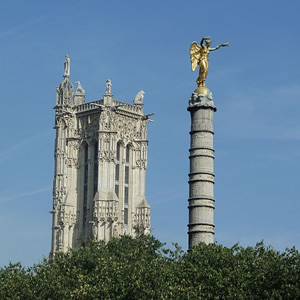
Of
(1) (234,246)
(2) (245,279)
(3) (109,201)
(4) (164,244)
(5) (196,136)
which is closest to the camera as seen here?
(2) (245,279)

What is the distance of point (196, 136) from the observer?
69.7 m

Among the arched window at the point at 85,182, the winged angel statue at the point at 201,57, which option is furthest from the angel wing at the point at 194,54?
the arched window at the point at 85,182

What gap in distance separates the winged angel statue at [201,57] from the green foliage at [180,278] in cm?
1081

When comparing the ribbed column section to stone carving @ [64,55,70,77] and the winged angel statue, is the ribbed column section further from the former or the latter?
stone carving @ [64,55,70,77]

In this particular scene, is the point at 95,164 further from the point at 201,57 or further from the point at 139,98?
the point at 201,57

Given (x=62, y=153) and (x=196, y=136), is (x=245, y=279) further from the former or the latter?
(x=62, y=153)

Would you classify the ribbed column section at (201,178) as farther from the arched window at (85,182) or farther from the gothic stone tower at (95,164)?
the arched window at (85,182)

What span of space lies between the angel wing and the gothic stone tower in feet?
151

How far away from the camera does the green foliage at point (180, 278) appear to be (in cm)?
5978

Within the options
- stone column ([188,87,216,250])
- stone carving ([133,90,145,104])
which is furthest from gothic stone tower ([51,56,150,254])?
stone column ([188,87,216,250])

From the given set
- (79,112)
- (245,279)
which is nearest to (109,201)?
(79,112)

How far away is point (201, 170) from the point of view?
6900cm

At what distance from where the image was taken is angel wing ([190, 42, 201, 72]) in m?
71.4

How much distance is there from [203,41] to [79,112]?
169ft
